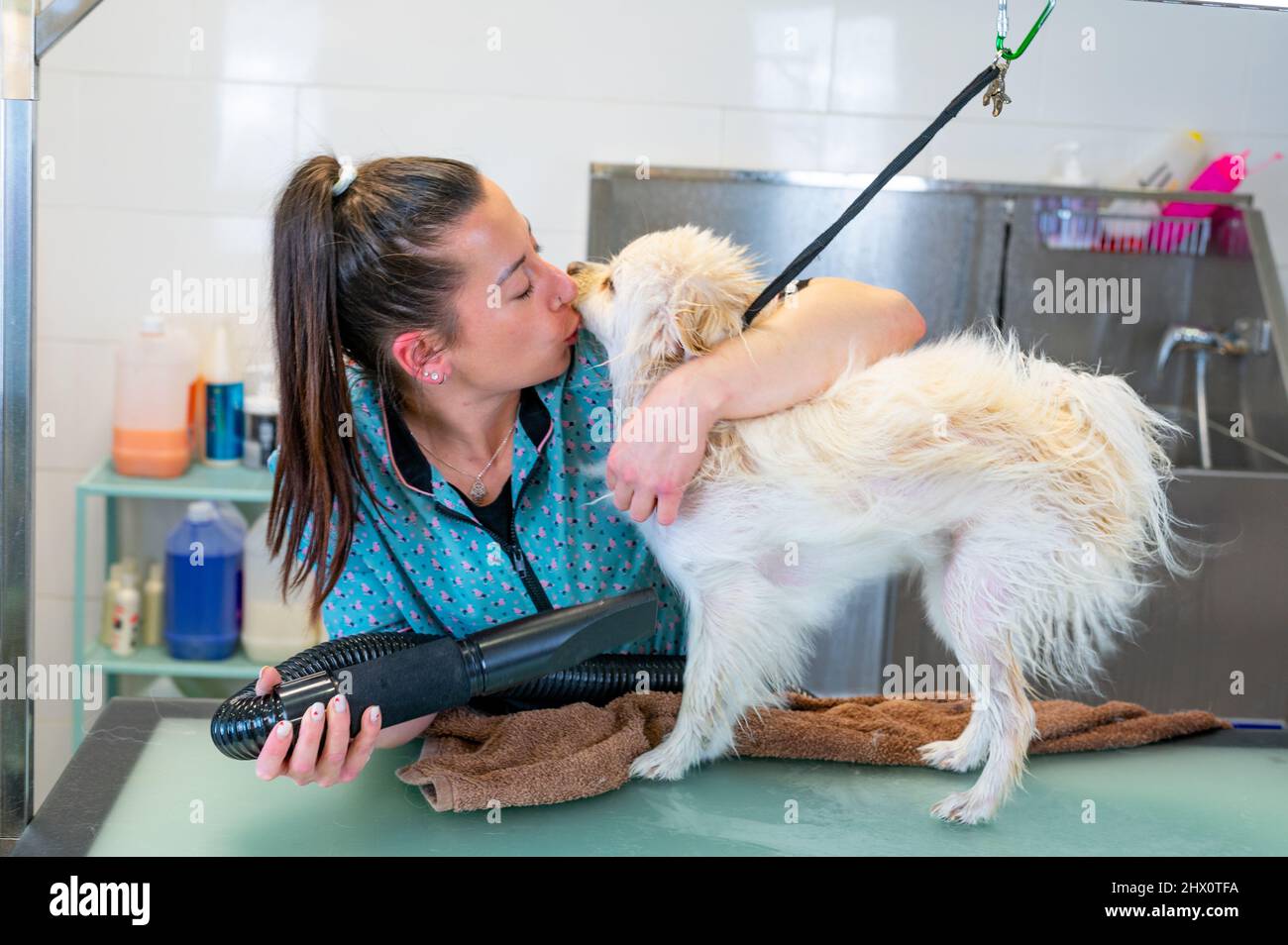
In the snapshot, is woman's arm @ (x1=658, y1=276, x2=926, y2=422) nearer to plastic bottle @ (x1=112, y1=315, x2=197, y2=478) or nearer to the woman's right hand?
the woman's right hand

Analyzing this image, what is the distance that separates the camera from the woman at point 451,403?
1.36 metres

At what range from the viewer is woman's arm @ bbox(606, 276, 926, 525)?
134cm

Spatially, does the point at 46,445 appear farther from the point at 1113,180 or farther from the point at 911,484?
the point at 1113,180

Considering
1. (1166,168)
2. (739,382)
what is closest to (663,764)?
(739,382)

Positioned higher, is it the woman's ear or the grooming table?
the woman's ear

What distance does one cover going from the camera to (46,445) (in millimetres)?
3037

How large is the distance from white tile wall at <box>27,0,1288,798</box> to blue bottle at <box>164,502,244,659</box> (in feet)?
1.32

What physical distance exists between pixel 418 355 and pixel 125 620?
1.83 metres

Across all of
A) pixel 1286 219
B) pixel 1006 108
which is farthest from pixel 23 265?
pixel 1286 219

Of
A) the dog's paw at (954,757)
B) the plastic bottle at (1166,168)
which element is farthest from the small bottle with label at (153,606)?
the plastic bottle at (1166,168)

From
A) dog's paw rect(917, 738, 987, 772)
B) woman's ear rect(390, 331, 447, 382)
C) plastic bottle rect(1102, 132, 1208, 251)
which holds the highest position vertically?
plastic bottle rect(1102, 132, 1208, 251)

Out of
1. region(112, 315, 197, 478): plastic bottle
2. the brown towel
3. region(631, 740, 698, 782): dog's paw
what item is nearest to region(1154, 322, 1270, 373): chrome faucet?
the brown towel

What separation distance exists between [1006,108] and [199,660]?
2301 mm

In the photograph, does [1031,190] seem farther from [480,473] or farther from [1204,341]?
[480,473]
